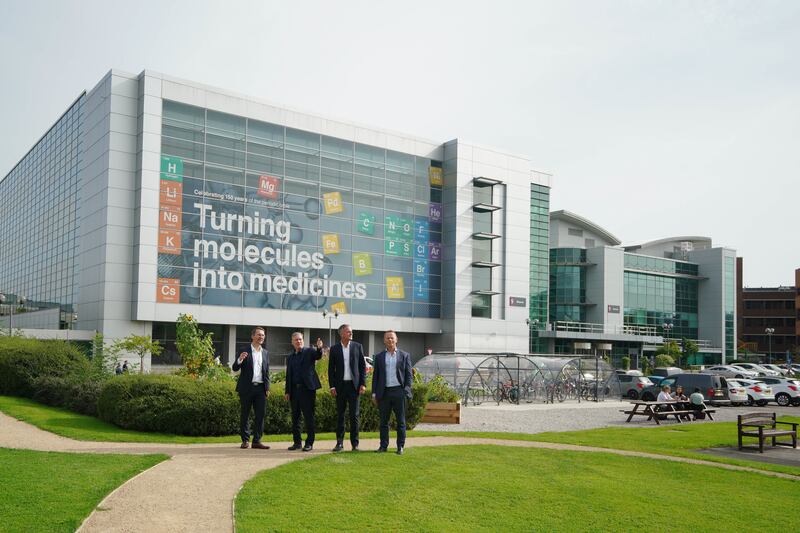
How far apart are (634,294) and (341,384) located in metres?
72.2

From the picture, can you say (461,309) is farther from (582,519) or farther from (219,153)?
(582,519)

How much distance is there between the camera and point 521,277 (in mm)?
61094

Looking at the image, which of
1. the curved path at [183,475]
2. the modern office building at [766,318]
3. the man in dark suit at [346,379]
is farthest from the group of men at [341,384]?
the modern office building at [766,318]

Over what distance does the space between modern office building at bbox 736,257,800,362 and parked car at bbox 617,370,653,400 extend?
2916 inches

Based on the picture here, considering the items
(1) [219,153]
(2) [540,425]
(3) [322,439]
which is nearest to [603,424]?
(2) [540,425]

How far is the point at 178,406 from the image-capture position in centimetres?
1441

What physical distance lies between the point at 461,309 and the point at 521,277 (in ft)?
24.7


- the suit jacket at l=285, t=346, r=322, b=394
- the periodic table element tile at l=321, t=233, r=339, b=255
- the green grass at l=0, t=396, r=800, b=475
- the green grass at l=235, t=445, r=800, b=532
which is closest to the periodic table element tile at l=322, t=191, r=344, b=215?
the periodic table element tile at l=321, t=233, r=339, b=255

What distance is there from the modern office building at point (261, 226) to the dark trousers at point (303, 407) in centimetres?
3279

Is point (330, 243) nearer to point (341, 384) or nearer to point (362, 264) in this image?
point (362, 264)

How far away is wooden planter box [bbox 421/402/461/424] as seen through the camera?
68.0ft

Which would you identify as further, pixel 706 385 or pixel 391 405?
pixel 706 385

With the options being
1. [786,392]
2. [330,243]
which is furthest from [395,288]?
[786,392]

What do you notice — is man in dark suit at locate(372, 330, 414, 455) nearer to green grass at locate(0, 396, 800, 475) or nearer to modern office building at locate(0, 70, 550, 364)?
green grass at locate(0, 396, 800, 475)
